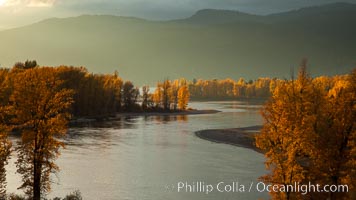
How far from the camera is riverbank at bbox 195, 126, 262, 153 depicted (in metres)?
95.0

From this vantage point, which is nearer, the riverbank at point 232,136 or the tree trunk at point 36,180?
the tree trunk at point 36,180

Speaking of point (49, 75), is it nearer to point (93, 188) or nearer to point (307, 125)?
point (93, 188)

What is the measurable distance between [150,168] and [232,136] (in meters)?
39.7

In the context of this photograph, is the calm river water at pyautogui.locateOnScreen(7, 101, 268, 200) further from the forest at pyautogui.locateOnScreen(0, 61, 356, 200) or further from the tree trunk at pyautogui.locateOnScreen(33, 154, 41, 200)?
the forest at pyautogui.locateOnScreen(0, 61, 356, 200)

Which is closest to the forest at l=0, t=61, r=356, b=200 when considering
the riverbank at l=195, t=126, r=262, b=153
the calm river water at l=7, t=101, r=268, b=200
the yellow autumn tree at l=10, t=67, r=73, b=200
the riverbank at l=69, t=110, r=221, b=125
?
the yellow autumn tree at l=10, t=67, r=73, b=200

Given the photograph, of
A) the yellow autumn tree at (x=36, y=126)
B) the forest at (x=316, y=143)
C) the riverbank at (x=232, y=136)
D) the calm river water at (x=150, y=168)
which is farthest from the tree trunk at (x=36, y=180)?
the riverbank at (x=232, y=136)

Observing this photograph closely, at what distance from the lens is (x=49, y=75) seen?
47062 mm

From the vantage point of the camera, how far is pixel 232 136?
104 meters

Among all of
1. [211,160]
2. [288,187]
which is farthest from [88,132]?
[288,187]

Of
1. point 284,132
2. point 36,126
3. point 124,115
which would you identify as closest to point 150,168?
point 36,126

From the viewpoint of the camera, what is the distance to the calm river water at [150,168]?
54.3 metres

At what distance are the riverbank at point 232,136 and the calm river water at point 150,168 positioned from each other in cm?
352

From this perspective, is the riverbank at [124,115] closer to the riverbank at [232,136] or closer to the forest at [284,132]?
the riverbank at [232,136]

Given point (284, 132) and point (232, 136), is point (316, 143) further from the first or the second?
point (232, 136)
